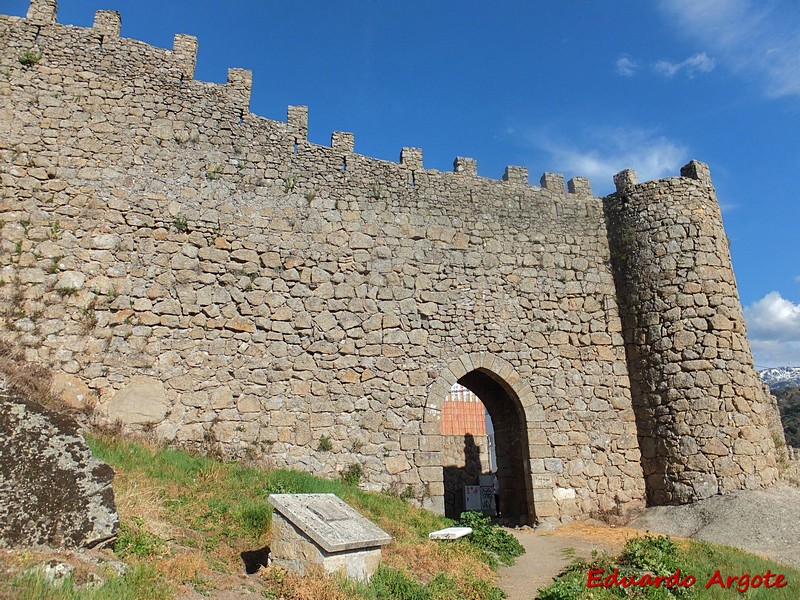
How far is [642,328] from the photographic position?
1221 cm

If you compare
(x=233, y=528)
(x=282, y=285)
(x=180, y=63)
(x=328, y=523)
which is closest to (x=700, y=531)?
(x=328, y=523)

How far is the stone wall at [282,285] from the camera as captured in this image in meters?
9.75

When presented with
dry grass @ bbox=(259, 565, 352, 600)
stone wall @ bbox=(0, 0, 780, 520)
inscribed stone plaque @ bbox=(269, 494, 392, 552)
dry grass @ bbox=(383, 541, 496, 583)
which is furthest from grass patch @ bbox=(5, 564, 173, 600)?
stone wall @ bbox=(0, 0, 780, 520)

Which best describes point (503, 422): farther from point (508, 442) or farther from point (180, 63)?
point (180, 63)

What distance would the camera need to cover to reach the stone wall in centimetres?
975

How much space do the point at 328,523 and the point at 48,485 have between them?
8.38ft

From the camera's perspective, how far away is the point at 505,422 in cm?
1305

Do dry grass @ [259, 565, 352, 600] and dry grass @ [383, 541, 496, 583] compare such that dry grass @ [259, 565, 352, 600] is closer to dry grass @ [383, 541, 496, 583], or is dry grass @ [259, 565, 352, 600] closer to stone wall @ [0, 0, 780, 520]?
dry grass @ [383, 541, 496, 583]

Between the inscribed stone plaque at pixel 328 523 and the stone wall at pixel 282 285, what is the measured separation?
13.4 feet

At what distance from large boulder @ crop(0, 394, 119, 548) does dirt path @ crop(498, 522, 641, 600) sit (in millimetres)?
4687

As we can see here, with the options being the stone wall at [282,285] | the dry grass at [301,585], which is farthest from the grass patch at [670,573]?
the stone wall at [282,285]

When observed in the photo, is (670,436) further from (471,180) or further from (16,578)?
(16,578)

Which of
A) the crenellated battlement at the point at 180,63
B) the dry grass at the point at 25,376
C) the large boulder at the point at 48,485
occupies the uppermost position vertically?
the crenellated battlement at the point at 180,63

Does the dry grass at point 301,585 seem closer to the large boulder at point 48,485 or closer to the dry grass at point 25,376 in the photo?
the large boulder at point 48,485
